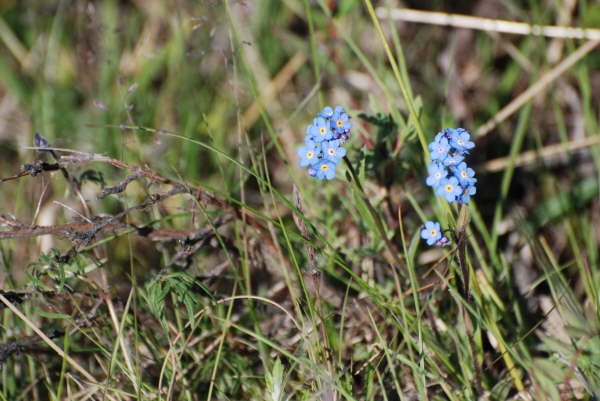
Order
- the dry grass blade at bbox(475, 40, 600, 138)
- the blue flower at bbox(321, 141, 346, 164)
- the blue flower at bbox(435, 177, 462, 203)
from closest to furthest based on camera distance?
the blue flower at bbox(435, 177, 462, 203) < the blue flower at bbox(321, 141, 346, 164) < the dry grass blade at bbox(475, 40, 600, 138)

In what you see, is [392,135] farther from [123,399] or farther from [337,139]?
[123,399]

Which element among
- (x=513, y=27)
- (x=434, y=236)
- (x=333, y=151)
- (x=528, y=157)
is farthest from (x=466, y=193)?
(x=513, y=27)

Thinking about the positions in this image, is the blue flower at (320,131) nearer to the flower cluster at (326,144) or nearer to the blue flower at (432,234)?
the flower cluster at (326,144)

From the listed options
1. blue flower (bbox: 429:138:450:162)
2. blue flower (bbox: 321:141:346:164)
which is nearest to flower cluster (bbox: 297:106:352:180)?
blue flower (bbox: 321:141:346:164)

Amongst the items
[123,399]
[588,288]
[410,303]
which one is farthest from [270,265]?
Answer: [588,288]

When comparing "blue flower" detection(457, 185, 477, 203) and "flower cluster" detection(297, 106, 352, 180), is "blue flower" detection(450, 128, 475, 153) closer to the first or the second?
"blue flower" detection(457, 185, 477, 203)

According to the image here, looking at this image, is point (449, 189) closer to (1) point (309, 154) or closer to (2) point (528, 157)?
(1) point (309, 154)
